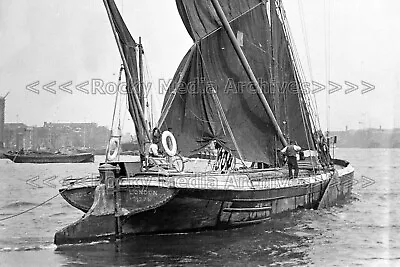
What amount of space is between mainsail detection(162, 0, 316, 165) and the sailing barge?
0.13 ft

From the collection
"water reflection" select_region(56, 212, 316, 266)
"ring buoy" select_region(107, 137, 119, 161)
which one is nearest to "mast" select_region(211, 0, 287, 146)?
"water reflection" select_region(56, 212, 316, 266)

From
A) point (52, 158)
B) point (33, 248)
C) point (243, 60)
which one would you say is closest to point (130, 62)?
point (243, 60)

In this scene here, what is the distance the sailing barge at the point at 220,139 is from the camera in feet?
51.1

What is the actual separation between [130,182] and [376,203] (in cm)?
1722

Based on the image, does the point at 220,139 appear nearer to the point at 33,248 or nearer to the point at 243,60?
the point at 243,60

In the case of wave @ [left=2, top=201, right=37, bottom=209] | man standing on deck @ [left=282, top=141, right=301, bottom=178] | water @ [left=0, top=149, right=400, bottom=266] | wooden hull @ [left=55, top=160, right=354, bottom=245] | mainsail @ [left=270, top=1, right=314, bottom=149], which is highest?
mainsail @ [left=270, top=1, right=314, bottom=149]

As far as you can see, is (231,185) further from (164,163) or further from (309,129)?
(309,129)

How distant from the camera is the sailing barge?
1557cm

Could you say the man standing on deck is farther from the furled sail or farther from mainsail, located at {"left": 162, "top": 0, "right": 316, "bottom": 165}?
the furled sail

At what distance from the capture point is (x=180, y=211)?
1617 cm

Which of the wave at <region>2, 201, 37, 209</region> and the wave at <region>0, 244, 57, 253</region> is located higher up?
the wave at <region>2, 201, 37, 209</region>

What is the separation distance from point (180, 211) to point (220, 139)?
22.8 feet

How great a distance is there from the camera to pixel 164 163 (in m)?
17.4

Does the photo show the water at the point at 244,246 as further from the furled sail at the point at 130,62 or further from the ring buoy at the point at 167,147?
the furled sail at the point at 130,62
